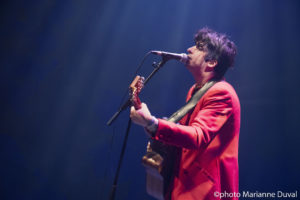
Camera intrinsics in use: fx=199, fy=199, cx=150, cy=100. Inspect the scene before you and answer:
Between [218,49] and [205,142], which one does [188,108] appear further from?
[218,49]

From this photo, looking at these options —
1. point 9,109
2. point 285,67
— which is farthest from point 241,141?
point 9,109

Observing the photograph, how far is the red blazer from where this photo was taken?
4.43 ft

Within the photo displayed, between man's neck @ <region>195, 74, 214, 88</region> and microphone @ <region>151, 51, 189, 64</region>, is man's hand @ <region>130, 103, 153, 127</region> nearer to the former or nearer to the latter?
microphone @ <region>151, 51, 189, 64</region>

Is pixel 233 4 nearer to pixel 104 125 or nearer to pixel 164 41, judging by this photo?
pixel 164 41

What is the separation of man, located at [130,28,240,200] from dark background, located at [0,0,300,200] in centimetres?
144

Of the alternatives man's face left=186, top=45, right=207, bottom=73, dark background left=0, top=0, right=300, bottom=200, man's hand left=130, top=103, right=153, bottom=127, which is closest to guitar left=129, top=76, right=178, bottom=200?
man's hand left=130, top=103, right=153, bottom=127

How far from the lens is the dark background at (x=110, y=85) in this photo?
2844 millimetres

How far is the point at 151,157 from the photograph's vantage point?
1538 millimetres

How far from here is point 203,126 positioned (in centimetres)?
129

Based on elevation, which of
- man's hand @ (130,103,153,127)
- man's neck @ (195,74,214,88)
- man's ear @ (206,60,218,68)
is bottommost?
man's hand @ (130,103,153,127)

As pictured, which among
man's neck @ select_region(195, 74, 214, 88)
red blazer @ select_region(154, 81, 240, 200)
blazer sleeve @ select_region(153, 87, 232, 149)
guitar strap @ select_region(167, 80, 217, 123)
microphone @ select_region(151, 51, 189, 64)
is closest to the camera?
blazer sleeve @ select_region(153, 87, 232, 149)

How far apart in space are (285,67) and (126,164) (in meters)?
2.87

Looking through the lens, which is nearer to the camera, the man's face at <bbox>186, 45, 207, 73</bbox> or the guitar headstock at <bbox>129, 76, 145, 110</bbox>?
the guitar headstock at <bbox>129, 76, 145, 110</bbox>

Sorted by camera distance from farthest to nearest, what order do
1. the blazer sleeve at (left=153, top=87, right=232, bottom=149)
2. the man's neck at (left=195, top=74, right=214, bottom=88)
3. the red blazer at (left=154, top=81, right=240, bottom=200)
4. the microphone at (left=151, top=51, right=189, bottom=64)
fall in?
the man's neck at (left=195, top=74, right=214, bottom=88) → the microphone at (left=151, top=51, right=189, bottom=64) → the red blazer at (left=154, top=81, right=240, bottom=200) → the blazer sleeve at (left=153, top=87, right=232, bottom=149)
